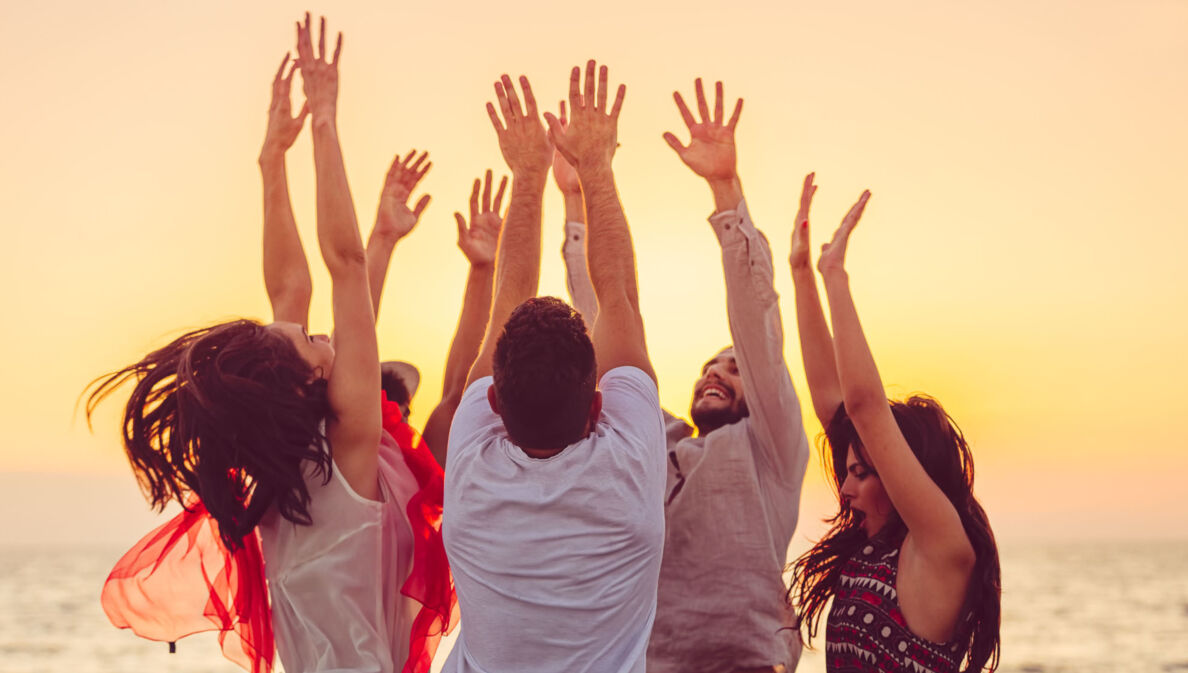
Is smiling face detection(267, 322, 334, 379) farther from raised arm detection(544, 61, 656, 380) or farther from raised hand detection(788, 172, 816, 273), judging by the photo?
raised hand detection(788, 172, 816, 273)

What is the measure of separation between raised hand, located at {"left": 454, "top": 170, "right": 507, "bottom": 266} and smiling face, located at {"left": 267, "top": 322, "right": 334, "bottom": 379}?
1177 millimetres

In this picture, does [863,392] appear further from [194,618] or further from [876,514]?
[194,618]

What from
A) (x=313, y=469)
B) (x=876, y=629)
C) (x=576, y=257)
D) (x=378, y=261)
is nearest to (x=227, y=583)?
(x=313, y=469)

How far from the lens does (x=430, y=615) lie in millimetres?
3893

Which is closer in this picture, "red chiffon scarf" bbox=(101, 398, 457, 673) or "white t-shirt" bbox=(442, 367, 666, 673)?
"white t-shirt" bbox=(442, 367, 666, 673)

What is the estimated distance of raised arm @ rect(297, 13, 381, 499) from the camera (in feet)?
11.4

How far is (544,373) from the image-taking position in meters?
2.91

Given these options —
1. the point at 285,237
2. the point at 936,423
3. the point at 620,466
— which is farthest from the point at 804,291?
the point at 285,237

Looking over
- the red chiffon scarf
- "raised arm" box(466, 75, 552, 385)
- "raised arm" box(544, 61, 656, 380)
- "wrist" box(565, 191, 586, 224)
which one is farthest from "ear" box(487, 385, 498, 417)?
"wrist" box(565, 191, 586, 224)

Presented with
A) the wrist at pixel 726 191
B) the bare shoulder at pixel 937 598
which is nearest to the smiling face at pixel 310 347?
the wrist at pixel 726 191

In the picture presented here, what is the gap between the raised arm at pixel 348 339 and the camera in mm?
3482

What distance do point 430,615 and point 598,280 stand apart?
132 centimetres

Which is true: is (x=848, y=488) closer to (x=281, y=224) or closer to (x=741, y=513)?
(x=741, y=513)

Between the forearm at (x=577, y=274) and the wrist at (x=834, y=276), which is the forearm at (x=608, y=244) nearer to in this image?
the wrist at (x=834, y=276)
